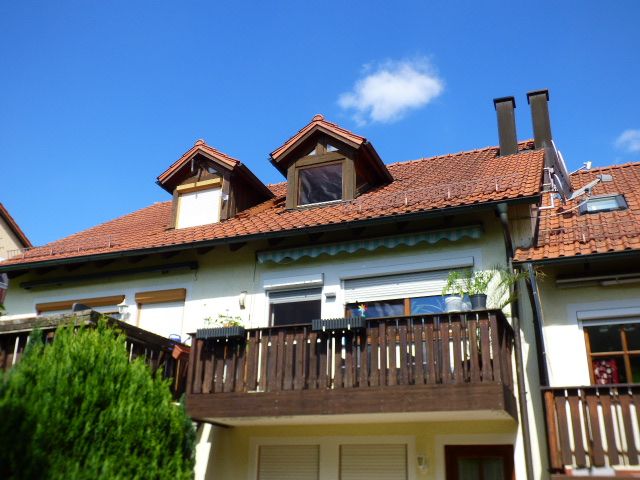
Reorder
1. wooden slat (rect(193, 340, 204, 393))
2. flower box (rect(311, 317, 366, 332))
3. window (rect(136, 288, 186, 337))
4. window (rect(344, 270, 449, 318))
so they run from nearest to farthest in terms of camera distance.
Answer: flower box (rect(311, 317, 366, 332)), wooden slat (rect(193, 340, 204, 393)), window (rect(344, 270, 449, 318)), window (rect(136, 288, 186, 337))

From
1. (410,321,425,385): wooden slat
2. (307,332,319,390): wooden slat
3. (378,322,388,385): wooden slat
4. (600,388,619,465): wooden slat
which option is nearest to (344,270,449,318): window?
(307,332,319,390): wooden slat

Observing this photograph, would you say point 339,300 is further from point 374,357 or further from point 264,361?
point 374,357

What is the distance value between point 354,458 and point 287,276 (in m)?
3.73

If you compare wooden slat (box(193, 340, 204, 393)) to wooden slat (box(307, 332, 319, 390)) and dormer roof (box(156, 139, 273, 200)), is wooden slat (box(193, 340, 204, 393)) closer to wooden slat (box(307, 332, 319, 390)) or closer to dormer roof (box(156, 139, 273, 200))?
wooden slat (box(307, 332, 319, 390))

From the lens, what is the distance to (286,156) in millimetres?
15797

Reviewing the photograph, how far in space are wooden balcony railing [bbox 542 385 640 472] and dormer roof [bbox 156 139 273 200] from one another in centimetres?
900

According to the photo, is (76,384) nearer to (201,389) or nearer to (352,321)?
(201,389)

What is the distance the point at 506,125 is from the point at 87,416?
11.9 metres

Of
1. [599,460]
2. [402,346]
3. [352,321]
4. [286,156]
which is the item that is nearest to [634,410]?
[599,460]

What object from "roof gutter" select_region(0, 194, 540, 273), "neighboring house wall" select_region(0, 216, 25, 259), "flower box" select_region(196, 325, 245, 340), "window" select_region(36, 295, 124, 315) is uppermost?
"neighboring house wall" select_region(0, 216, 25, 259)

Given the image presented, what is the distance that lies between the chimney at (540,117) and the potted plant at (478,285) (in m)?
5.61

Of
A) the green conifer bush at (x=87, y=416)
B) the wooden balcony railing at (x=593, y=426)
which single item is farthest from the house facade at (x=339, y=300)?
the green conifer bush at (x=87, y=416)

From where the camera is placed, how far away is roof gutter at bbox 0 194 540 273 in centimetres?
1210

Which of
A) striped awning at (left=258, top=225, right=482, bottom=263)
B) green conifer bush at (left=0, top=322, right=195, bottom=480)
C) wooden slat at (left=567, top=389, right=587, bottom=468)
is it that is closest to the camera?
green conifer bush at (left=0, top=322, right=195, bottom=480)
